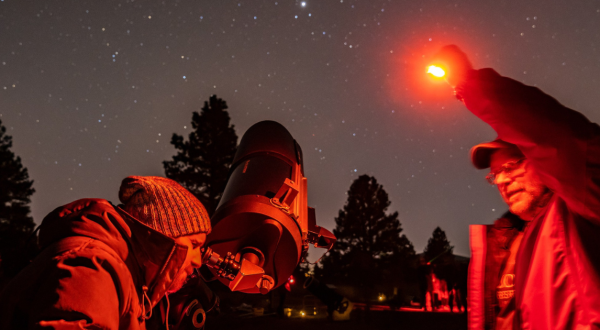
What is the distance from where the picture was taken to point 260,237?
313 centimetres

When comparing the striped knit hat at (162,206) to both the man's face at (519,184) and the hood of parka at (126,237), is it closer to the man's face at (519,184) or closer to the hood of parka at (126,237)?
the hood of parka at (126,237)

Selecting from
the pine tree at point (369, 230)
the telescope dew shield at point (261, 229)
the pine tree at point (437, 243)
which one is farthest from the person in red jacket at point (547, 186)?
the pine tree at point (437, 243)

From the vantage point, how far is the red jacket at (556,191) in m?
1.36

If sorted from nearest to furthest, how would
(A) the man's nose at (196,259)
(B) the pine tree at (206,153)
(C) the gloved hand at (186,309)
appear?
1. (A) the man's nose at (196,259)
2. (C) the gloved hand at (186,309)
3. (B) the pine tree at (206,153)

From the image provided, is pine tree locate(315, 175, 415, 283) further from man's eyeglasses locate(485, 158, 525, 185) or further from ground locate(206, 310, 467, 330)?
man's eyeglasses locate(485, 158, 525, 185)

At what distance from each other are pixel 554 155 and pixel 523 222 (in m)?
1.17

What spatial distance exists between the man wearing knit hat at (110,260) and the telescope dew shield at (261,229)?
0.46 metres

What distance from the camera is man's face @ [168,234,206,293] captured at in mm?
2328

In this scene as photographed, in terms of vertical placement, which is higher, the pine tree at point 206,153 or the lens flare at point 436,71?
the pine tree at point 206,153

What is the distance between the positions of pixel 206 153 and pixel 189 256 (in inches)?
1109

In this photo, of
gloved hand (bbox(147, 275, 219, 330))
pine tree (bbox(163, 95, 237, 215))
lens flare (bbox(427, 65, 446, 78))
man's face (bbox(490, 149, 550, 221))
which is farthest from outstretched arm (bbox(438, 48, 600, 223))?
pine tree (bbox(163, 95, 237, 215))

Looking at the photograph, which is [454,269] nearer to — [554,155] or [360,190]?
[554,155]

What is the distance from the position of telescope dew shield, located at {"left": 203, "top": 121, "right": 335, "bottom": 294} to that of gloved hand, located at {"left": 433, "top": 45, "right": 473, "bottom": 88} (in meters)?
1.81

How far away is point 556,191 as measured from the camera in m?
1.48
